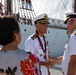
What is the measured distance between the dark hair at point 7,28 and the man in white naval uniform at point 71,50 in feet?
2.33

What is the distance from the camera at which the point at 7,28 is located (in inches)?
76.8

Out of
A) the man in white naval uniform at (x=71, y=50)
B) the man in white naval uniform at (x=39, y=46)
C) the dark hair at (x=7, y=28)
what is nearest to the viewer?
the dark hair at (x=7, y=28)

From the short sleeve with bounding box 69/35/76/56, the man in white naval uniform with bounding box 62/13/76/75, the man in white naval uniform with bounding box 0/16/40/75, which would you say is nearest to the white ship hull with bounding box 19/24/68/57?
the man in white naval uniform with bounding box 62/13/76/75

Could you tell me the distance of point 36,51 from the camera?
3650 mm

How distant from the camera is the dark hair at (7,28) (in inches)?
76.8

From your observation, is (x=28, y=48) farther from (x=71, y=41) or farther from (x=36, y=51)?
(x=71, y=41)

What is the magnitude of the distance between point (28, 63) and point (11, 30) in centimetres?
29

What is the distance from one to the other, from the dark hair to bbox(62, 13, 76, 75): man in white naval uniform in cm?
71

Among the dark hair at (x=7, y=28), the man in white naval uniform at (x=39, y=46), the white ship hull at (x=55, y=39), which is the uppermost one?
the dark hair at (x=7, y=28)

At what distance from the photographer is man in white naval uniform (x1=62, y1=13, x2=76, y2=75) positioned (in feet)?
7.99

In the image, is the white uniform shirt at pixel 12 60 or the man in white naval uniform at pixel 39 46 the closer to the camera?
the white uniform shirt at pixel 12 60

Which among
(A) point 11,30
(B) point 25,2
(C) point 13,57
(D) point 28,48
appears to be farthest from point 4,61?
(B) point 25,2

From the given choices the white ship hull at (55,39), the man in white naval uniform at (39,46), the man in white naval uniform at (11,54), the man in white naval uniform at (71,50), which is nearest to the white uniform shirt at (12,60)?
the man in white naval uniform at (11,54)

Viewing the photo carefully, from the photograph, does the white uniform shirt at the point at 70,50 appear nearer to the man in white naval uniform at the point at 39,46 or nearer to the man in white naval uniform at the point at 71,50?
the man in white naval uniform at the point at 71,50
